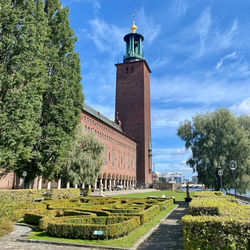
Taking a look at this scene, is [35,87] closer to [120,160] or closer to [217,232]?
[217,232]

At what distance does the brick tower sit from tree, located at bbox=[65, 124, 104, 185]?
135 feet

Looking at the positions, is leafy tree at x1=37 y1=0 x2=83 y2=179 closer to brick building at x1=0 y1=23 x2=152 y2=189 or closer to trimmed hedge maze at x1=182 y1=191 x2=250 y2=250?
trimmed hedge maze at x1=182 y1=191 x2=250 y2=250

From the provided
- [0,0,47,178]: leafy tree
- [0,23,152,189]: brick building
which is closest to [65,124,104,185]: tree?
[0,0,47,178]: leafy tree

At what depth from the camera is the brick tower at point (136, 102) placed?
69750mm

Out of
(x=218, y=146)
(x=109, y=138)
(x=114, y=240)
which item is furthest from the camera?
(x=109, y=138)

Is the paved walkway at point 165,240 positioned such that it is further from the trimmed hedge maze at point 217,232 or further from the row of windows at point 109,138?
the row of windows at point 109,138

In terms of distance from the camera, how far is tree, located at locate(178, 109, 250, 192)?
79.5ft

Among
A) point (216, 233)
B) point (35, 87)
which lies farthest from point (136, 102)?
point (216, 233)

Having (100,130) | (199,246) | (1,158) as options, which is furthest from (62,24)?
(100,130)

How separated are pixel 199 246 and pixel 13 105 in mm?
13002

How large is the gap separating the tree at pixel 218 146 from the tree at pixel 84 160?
1132 cm

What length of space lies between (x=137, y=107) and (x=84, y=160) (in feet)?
149

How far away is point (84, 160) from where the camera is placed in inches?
1031

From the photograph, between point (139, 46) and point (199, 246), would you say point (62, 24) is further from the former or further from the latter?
point (139, 46)
